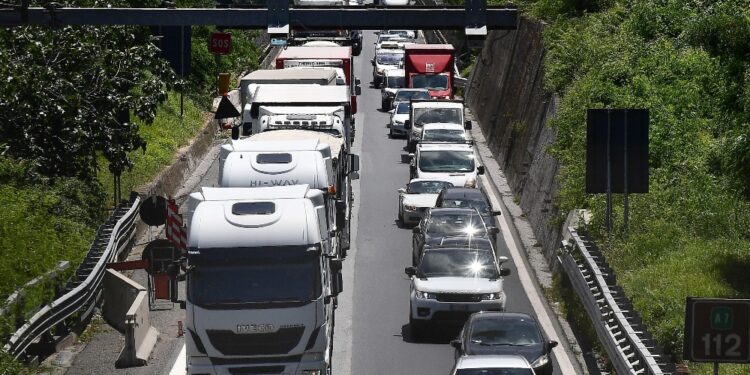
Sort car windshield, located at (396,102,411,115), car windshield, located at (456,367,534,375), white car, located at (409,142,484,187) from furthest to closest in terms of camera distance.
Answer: car windshield, located at (396,102,411,115) < white car, located at (409,142,484,187) < car windshield, located at (456,367,534,375)

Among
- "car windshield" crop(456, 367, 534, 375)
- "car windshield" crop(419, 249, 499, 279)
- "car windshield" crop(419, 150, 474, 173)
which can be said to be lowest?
"car windshield" crop(456, 367, 534, 375)

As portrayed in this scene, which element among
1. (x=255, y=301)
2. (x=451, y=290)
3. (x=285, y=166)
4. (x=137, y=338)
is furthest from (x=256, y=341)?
(x=451, y=290)

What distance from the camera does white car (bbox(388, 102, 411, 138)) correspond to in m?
54.8

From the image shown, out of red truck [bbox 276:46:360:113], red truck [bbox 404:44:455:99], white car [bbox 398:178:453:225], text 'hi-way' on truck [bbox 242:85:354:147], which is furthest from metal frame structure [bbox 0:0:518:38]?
red truck [bbox 404:44:455:99]

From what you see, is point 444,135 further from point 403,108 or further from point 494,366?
point 494,366

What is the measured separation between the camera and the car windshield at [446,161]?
137ft

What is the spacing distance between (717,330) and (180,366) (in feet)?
40.2

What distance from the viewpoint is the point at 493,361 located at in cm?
1995

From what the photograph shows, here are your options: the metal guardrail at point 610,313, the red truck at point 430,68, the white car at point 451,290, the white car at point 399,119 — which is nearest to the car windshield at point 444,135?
the white car at point 399,119

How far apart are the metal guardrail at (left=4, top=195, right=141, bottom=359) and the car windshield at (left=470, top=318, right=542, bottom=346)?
6.88 metres

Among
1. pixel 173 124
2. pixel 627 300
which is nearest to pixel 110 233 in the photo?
pixel 627 300

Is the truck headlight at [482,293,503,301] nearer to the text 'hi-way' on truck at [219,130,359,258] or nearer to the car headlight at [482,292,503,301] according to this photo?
the car headlight at [482,292,503,301]

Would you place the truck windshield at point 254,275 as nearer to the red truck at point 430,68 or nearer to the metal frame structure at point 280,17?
the metal frame structure at point 280,17

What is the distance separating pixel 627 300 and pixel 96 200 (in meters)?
15.0
